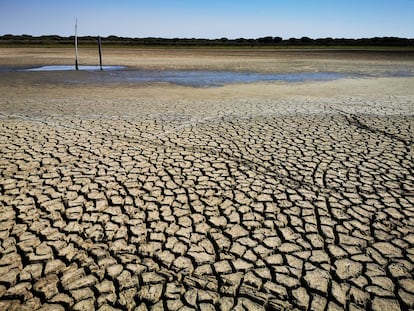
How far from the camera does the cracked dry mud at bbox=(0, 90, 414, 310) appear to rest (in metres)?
1.98

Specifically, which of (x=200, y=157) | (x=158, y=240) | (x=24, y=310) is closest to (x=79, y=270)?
(x=24, y=310)

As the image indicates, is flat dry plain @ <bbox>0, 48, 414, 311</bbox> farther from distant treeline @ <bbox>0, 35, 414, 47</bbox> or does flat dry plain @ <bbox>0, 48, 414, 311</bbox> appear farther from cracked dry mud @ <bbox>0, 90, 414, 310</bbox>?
distant treeline @ <bbox>0, 35, 414, 47</bbox>

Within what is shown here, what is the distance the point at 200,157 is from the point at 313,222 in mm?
1969

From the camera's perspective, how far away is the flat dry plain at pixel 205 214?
6.53 ft

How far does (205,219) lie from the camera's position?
2775 mm

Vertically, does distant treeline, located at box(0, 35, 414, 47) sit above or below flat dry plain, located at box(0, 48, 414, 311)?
above

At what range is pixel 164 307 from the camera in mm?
1866

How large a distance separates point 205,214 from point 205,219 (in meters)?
0.09

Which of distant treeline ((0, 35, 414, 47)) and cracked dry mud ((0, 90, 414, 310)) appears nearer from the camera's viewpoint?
cracked dry mud ((0, 90, 414, 310))

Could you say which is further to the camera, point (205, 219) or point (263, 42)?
point (263, 42)

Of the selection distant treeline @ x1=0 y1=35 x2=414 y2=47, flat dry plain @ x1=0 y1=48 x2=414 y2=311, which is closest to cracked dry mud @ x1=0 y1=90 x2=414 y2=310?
flat dry plain @ x1=0 y1=48 x2=414 y2=311

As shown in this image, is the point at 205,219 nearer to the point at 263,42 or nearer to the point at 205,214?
the point at 205,214

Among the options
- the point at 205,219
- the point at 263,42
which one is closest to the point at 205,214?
the point at 205,219

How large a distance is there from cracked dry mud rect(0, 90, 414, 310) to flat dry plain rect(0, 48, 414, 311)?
13 mm
